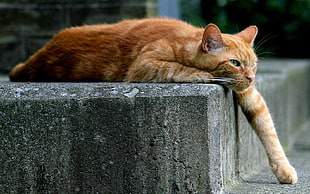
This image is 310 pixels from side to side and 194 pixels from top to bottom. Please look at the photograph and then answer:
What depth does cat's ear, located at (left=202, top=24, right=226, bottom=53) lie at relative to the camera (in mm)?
2973

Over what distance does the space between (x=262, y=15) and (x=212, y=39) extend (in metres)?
5.13

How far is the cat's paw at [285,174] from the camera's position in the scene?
327 cm

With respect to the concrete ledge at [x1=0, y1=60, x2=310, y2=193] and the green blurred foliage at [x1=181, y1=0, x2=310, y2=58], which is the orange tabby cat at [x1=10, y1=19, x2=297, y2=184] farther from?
the green blurred foliage at [x1=181, y1=0, x2=310, y2=58]

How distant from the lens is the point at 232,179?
10.8 ft

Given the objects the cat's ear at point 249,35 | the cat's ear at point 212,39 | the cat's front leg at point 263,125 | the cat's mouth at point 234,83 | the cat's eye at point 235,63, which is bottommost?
the cat's front leg at point 263,125

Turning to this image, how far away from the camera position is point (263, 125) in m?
3.48

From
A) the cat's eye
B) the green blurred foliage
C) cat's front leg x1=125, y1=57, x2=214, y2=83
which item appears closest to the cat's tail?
cat's front leg x1=125, y1=57, x2=214, y2=83

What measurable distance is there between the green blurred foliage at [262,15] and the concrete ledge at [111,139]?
490 centimetres

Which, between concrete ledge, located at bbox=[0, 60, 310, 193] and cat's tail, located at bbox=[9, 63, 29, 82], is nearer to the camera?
concrete ledge, located at bbox=[0, 60, 310, 193]

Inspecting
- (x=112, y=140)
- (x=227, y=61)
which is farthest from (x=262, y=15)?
(x=112, y=140)

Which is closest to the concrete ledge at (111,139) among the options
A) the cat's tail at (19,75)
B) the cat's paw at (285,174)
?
the cat's paw at (285,174)

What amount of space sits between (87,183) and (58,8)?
289 cm

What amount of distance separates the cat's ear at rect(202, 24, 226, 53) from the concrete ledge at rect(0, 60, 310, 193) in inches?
9.4

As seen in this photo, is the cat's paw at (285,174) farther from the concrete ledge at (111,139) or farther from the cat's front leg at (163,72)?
the cat's front leg at (163,72)
